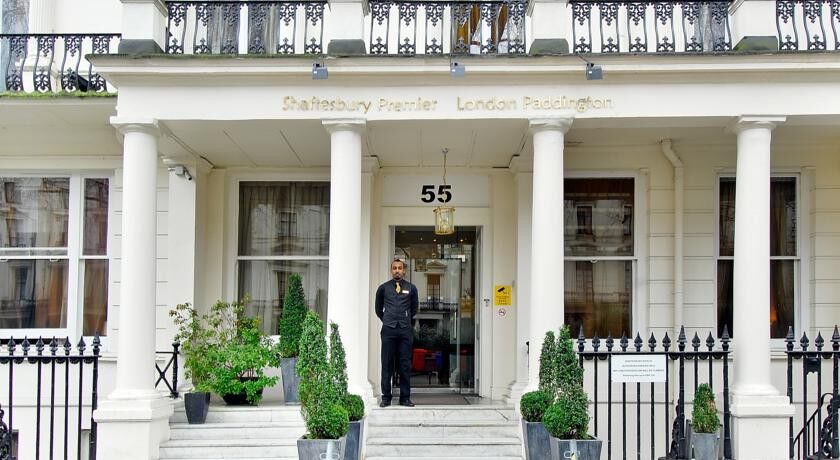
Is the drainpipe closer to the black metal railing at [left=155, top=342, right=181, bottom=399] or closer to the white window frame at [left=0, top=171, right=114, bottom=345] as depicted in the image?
the black metal railing at [left=155, top=342, right=181, bottom=399]

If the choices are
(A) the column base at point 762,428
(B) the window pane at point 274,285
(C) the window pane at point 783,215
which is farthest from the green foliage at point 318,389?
(C) the window pane at point 783,215

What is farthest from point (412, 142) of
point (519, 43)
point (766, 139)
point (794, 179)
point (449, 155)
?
point (794, 179)

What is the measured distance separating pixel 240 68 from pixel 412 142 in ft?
8.07

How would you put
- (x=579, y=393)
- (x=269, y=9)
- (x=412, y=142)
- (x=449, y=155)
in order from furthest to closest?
(x=449, y=155) → (x=412, y=142) → (x=269, y=9) → (x=579, y=393)

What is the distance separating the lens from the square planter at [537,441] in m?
9.20

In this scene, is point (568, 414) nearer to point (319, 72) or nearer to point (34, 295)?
point (319, 72)

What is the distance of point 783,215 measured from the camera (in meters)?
12.5

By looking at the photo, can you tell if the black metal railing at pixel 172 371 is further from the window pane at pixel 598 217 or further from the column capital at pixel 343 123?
the window pane at pixel 598 217

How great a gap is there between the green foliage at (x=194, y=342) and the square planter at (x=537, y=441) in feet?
13.2

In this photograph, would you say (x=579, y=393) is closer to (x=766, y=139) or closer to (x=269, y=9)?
(x=766, y=139)

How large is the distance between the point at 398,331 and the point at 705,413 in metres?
3.77

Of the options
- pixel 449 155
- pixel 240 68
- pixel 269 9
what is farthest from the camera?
pixel 449 155

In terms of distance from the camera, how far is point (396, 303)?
11.1 m

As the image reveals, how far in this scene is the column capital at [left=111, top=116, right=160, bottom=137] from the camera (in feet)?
32.4
